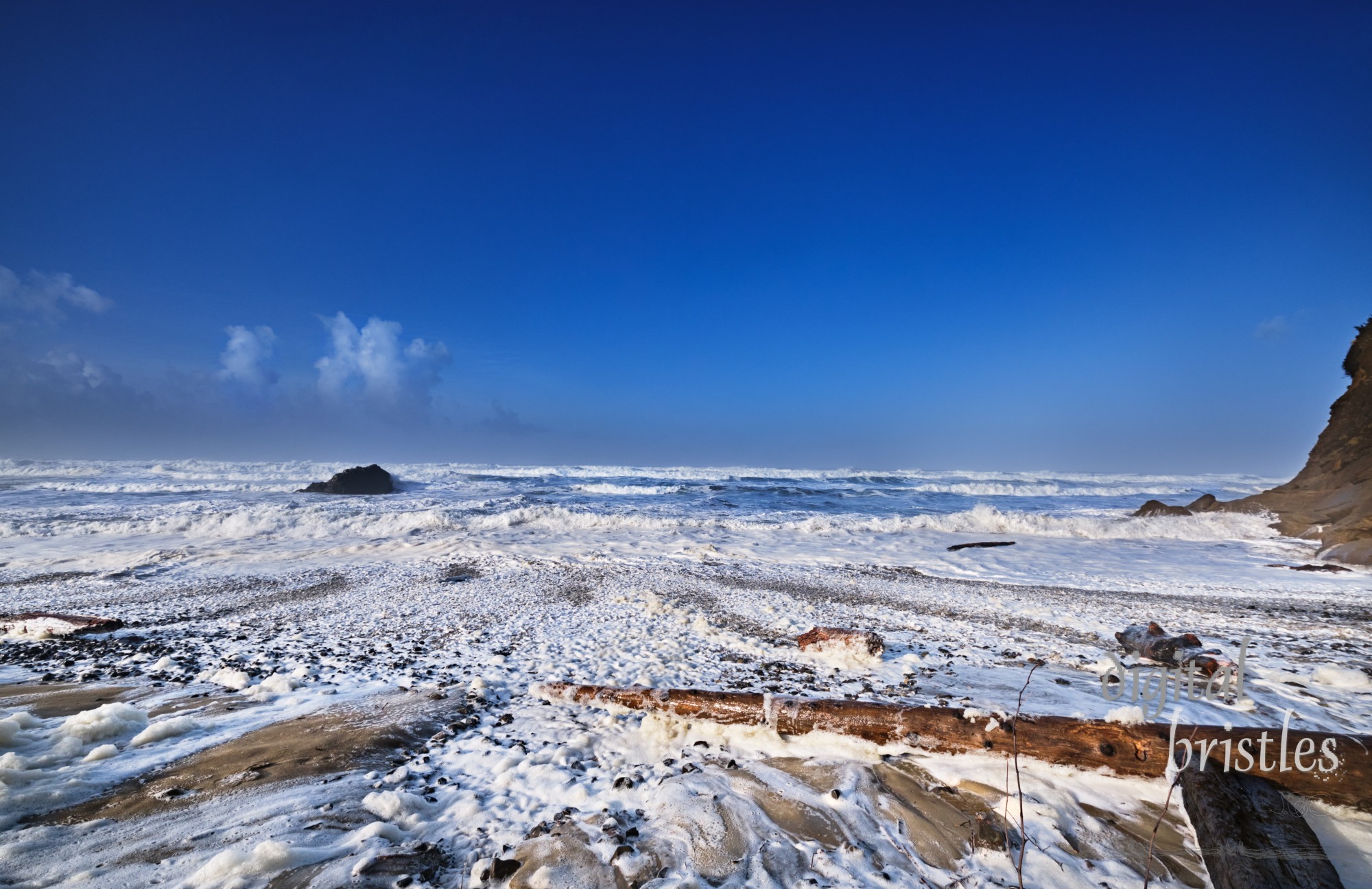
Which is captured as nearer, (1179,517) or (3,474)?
(1179,517)

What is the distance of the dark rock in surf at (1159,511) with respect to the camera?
2139cm

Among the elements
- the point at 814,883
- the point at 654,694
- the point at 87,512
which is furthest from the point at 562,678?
the point at 87,512

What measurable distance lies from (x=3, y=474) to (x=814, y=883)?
5595 cm

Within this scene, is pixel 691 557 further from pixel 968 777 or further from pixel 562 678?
pixel 968 777

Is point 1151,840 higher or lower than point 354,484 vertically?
higher

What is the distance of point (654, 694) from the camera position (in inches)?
156

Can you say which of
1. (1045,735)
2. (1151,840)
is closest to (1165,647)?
(1045,735)

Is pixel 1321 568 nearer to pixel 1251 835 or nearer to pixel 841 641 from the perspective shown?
pixel 841 641

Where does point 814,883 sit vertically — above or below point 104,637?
above

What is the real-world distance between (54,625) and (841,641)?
29.5 ft

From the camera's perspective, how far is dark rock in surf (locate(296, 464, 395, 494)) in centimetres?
2870

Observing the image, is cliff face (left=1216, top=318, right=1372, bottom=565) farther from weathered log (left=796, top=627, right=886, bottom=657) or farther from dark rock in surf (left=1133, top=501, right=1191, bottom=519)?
weathered log (left=796, top=627, right=886, bottom=657)

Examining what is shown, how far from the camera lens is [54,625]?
6.08 meters

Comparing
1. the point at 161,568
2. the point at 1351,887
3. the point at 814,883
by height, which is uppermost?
the point at 1351,887
